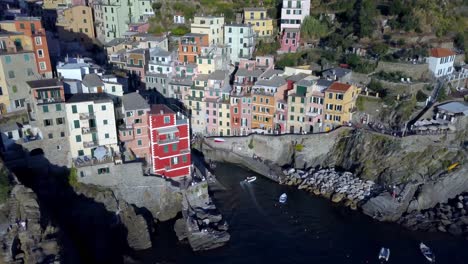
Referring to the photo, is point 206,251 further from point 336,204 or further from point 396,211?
point 396,211

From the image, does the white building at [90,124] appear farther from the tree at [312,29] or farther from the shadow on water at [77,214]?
the tree at [312,29]

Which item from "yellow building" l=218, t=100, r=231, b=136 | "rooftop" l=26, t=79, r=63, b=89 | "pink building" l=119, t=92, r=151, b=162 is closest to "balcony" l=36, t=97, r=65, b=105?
"rooftop" l=26, t=79, r=63, b=89

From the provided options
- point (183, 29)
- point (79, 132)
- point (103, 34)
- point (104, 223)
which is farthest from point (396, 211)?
point (103, 34)

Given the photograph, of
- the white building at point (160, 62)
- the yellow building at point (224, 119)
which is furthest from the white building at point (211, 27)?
the yellow building at point (224, 119)

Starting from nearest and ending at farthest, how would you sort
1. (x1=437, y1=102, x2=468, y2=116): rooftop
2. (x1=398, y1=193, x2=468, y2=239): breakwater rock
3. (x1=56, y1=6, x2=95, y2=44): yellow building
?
1. (x1=398, y1=193, x2=468, y2=239): breakwater rock
2. (x1=437, y1=102, x2=468, y2=116): rooftop
3. (x1=56, y1=6, x2=95, y2=44): yellow building

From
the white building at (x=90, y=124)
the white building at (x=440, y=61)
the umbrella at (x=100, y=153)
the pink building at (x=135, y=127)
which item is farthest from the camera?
the white building at (x=440, y=61)

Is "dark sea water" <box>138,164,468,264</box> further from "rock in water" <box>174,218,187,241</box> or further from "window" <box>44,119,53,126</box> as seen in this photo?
"window" <box>44,119,53,126</box>
